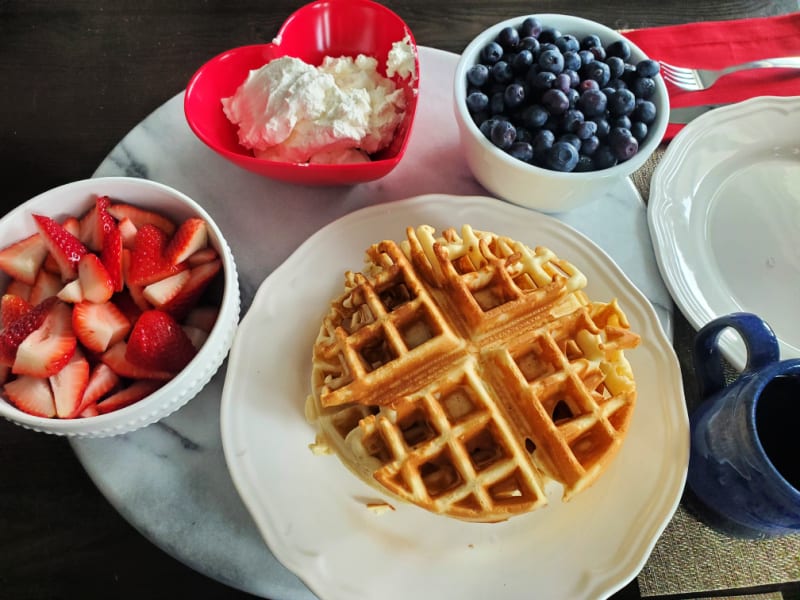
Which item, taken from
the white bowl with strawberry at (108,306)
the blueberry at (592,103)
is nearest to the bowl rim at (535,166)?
the blueberry at (592,103)

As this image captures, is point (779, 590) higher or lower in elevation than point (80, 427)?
lower

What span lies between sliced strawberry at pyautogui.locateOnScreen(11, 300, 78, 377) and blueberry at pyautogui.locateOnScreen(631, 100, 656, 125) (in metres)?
1.03

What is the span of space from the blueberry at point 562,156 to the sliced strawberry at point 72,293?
81 centimetres

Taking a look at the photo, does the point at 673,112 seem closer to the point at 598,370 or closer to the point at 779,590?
the point at 598,370

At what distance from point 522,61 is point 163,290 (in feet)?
2.45

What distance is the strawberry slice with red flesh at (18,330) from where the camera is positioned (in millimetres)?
917

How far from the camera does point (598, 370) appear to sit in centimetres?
97

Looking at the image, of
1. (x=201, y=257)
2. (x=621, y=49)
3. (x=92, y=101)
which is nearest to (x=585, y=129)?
(x=621, y=49)

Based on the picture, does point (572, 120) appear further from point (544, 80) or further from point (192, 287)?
point (192, 287)

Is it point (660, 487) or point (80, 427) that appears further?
point (660, 487)

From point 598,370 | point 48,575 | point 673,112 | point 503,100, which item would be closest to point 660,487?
point 598,370

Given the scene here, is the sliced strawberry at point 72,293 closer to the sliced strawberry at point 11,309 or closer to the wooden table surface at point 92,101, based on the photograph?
the sliced strawberry at point 11,309

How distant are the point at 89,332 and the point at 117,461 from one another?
243mm

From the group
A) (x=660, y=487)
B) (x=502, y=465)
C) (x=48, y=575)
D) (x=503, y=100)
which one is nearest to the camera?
(x=502, y=465)
